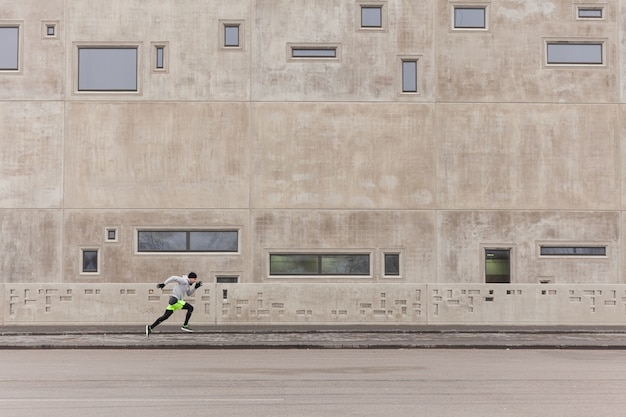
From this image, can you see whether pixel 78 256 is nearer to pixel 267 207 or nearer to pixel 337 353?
pixel 267 207

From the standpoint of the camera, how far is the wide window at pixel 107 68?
71.7ft

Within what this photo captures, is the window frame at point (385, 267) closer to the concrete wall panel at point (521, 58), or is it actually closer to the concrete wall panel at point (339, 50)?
the concrete wall panel at point (339, 50)

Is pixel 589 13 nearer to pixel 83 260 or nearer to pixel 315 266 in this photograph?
pixel 315 266

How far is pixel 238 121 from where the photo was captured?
2172 cm

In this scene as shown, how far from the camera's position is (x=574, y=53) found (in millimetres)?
22328

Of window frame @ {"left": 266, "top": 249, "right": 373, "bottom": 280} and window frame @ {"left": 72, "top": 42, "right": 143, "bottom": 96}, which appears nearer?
window frame @ {"left": 266, "top": 249, "right": 373, "bottom": 280}

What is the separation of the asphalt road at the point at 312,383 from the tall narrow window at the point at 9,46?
1097 centimetres

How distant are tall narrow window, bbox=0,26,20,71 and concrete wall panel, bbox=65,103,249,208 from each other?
2547 mm

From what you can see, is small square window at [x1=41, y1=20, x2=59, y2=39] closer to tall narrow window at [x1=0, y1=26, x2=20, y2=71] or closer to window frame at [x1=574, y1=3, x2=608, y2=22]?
tall narrow window at [x1=0, y1=26, x2=20, y2=71]

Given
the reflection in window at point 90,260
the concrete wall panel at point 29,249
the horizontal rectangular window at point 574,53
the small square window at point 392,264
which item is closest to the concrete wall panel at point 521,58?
the horizontal rectangular window at point 574,53

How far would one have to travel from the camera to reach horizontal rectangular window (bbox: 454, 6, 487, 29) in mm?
22250

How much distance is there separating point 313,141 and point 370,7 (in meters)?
4.90

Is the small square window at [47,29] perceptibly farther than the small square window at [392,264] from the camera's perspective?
Yes

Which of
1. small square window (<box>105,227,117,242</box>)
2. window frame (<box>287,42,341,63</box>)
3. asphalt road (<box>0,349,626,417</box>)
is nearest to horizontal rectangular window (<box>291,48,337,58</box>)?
window frame (<box>287,42,341,63</box>)
